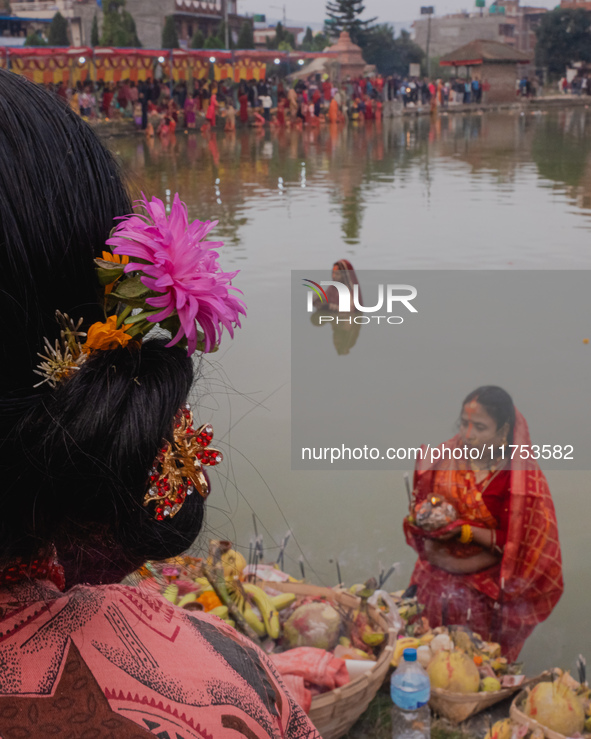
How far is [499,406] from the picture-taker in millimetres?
2441

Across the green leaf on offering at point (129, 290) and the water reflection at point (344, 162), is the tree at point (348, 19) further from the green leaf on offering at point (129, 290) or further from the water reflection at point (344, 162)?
the green leaf on offering at point (129, 290)

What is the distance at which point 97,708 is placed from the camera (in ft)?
1.87

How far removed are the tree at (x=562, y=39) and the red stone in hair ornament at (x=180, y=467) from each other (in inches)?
1144

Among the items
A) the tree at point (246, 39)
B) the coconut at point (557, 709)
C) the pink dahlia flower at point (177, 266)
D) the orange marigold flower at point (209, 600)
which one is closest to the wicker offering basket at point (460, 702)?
the coconut at point (557, 709)

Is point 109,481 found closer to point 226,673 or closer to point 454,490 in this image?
point 226,673

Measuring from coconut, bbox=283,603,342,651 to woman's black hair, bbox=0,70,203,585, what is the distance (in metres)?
1.56

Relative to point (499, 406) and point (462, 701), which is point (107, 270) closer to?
point (462, 701)

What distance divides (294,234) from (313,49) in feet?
80.7

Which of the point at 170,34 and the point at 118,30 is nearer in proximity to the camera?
the point at 118,30

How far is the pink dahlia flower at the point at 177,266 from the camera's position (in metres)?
0.61

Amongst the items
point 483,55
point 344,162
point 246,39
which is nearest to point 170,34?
point 246,39

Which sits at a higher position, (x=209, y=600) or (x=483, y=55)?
(x=483, y=55)

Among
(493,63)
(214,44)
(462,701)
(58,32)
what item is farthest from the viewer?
(493,63)

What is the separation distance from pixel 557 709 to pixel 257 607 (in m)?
0.80
